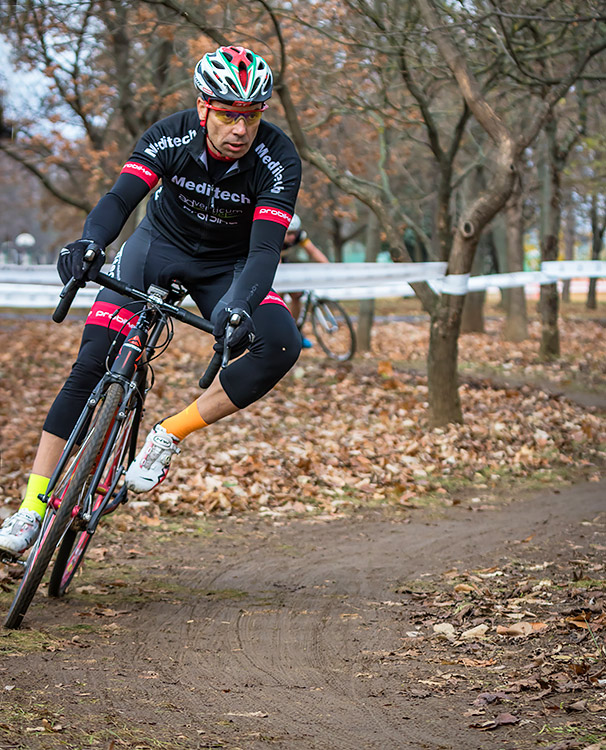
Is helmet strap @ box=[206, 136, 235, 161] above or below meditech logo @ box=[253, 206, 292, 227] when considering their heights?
above

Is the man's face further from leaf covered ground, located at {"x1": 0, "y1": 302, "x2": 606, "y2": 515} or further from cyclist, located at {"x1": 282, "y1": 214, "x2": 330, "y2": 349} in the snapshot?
cyclist, located at {"x1": 282, "y1": 214, "x2": 330, "y2": 349}

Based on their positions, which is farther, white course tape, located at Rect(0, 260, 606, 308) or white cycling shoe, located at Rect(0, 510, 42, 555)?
white course tape, located at Rect(0, 260, 606, 308)

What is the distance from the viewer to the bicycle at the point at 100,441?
4176mm

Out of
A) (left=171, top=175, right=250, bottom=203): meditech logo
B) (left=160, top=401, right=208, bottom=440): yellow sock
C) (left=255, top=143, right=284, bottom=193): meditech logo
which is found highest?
(left=255, top=143, right=284, bottom=193): meditech logo

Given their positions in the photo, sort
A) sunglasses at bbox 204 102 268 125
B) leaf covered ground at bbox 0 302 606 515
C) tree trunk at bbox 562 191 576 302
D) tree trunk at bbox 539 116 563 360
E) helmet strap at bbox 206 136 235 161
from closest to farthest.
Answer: sunglasses at bbox 204 102 268 125, helmet strap at bbox 206 136 235 161, leaf covered ground at bbox 0 302 606 515, tree trunk at bbox 539 116 563 360, tree trunk at bbox 562 191 576 302

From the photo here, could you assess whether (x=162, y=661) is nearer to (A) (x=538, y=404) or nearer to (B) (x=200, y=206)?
(B) (x=200, y=206)

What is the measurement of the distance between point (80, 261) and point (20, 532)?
4.40ft

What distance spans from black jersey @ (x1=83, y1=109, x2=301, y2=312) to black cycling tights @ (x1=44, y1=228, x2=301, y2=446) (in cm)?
17

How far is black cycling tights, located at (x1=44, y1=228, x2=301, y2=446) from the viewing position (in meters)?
4.60

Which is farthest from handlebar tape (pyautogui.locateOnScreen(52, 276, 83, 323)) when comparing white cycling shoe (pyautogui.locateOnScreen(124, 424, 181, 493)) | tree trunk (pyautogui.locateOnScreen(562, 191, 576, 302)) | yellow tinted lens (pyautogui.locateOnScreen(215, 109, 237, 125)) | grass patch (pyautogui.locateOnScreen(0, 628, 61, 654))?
tree trunk (pyautogui.locateOnScreen(562, 191, 576, 302))

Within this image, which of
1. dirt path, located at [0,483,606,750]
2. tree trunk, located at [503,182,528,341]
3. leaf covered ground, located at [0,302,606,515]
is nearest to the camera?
dirt path, located at [0,483,606,750]

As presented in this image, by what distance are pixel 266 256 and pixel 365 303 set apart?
40.5 ft

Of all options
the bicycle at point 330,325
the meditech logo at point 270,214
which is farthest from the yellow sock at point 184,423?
the bicycle at point 330,325

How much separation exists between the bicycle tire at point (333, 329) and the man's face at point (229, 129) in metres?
9.75
